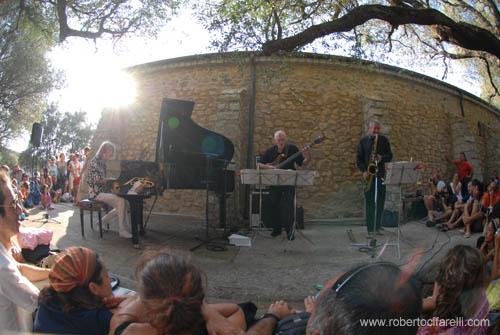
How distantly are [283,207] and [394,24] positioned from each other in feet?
12.2

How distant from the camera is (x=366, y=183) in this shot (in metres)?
6.56

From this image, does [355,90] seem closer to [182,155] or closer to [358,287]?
[182,155]

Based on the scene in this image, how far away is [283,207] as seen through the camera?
6.83 m

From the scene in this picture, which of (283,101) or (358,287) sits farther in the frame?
(283,101)

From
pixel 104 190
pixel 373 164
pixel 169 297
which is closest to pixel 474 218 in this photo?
pixel 373 164

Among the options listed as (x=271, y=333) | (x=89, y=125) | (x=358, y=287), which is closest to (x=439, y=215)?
(x=271, y=333)

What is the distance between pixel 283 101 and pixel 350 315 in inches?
397

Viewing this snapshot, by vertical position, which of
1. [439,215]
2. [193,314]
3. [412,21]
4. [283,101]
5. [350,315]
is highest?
[412,21]

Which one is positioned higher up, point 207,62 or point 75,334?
point 207,62

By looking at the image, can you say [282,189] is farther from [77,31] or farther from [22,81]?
[22,81]

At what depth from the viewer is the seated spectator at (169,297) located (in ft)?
4.60

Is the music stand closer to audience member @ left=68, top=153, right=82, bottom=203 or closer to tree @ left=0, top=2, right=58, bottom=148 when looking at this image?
audience member @ left=68, top=153, right=82, bottom=203

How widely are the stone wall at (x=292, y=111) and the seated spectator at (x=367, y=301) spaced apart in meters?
8.44

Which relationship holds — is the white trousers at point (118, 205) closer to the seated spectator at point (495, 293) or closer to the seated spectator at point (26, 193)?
the seated spectator at point (495, 293)
